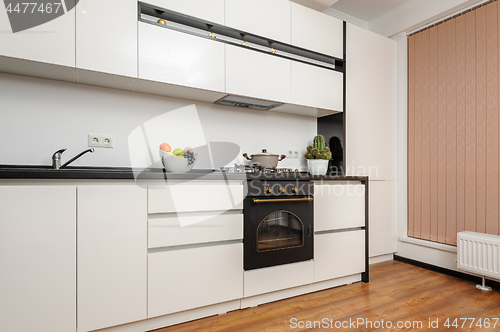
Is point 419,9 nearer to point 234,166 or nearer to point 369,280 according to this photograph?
point 234,166

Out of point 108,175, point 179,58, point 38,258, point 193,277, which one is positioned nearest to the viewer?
point 38,258

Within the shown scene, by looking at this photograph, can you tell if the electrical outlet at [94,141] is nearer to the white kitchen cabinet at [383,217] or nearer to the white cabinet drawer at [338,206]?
the white cabinet drawer at [338,206]

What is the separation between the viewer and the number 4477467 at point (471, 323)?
5.89 feet

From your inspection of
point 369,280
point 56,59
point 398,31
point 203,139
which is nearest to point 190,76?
point 203,139

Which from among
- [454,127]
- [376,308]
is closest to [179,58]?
[376,308]

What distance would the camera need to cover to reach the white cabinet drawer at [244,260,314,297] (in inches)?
79.4

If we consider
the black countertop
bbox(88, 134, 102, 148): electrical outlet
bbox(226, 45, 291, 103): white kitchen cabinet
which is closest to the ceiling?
bbox(226, 45, 291, 103): white kitchen cabinet

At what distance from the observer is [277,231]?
2.15 meters

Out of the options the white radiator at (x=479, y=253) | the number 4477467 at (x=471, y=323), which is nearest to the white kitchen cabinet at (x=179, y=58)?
the number 4477467 at (x=471, y=323)

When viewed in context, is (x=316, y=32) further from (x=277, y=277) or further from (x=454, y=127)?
(x=277, y=277)

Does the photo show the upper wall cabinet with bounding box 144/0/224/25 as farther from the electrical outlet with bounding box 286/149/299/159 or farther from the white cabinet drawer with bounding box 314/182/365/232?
the white cabinet drawer with bounding box 314/182/365/232

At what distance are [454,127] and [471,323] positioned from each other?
172cm

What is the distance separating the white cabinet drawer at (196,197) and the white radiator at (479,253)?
6.43 feet

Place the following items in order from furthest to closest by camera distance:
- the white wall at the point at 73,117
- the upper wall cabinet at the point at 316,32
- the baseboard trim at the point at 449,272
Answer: the upper wall cabinet at the point at 316,32, the baseboard trim at the point at 449,272, the white wall at the point at 73,117
